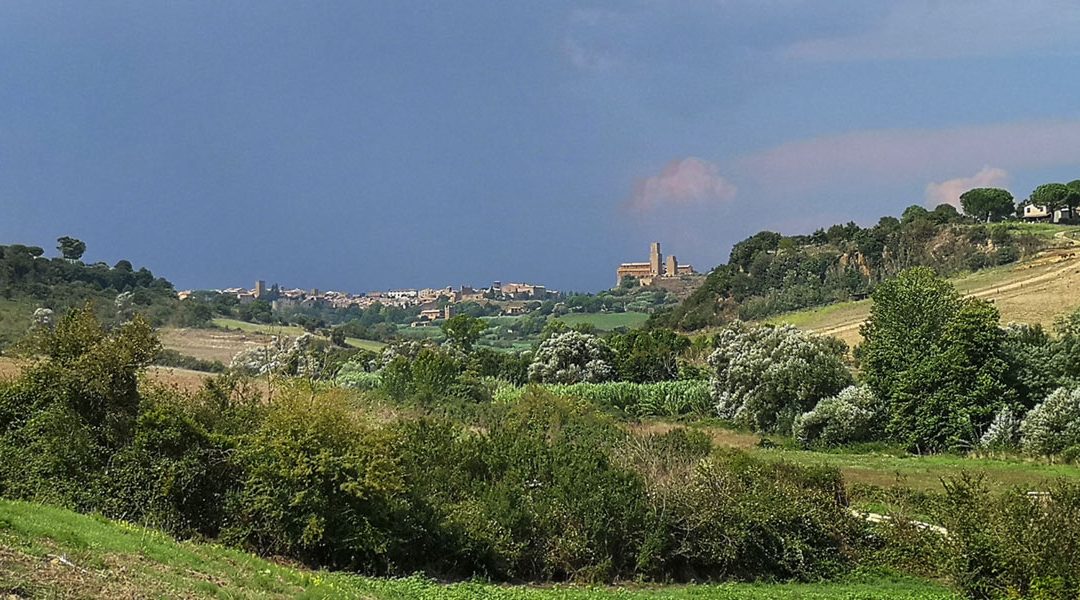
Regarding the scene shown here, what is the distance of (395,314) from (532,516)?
162 m

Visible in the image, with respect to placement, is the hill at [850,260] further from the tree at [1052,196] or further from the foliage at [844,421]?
the foliage at [844,421]

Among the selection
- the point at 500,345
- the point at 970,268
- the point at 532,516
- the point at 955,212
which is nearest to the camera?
the point at 532,516

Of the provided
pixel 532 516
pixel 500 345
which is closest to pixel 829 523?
pixel 532 516

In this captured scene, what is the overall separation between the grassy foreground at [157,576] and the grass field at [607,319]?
10838cm

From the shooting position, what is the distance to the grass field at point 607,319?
12888 cm

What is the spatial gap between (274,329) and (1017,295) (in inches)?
2630

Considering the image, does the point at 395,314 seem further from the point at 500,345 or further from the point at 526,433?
the point at 526,433

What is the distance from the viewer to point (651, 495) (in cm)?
2067

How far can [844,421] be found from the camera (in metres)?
38.5

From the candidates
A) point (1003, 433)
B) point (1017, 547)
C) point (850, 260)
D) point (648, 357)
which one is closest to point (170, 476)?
point (1017, 547)

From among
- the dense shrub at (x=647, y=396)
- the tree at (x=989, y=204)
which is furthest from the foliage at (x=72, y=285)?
the tree at (x=989, y=204)

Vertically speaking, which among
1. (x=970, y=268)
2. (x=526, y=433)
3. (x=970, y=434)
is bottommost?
(x=970, y=434)

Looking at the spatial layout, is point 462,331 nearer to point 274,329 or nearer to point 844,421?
point 274,329

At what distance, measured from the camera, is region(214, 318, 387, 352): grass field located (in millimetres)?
87875
